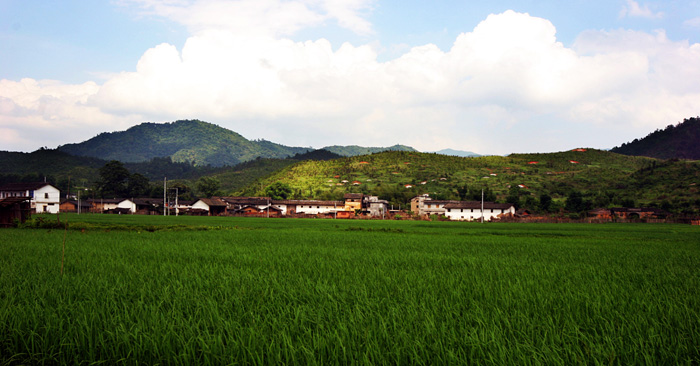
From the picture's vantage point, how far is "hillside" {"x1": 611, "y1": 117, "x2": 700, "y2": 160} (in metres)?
171

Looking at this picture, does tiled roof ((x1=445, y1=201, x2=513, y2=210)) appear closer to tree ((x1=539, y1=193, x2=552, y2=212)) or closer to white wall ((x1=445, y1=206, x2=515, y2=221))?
white wall ((x1=445, y1=206, x2=515, y2=221))

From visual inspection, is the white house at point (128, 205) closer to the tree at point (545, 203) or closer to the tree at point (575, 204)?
the tree at point (545, 203)

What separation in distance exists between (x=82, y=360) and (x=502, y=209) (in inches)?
3376

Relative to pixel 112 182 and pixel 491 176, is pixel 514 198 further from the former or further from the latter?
pixel 112 182

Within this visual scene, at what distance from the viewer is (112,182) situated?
112m

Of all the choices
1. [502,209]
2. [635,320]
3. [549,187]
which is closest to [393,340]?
[635,320]

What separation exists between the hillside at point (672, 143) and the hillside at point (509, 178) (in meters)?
59.5

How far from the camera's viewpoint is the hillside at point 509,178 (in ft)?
284

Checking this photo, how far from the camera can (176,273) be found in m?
7.88

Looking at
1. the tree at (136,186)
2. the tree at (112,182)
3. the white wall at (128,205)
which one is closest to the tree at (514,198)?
the white wall at (128,205)

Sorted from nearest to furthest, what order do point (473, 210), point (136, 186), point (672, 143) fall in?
point (473, 210)
point (136, 186)
point (672, 143)

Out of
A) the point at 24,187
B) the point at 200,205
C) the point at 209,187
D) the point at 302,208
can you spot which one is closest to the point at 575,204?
the point at 302,208

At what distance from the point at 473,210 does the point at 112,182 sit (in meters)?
92.2

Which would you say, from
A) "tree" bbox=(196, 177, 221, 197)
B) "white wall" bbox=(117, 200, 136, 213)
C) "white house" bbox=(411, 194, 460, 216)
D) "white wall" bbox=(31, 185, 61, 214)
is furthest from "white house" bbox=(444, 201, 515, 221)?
"white wall" bbox=(31, 185, 61, 214)
